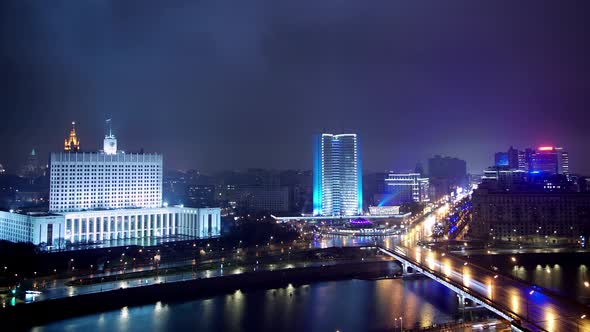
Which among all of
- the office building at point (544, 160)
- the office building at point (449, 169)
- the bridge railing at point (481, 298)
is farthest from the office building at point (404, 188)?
the bridge railing at point (481, 298)

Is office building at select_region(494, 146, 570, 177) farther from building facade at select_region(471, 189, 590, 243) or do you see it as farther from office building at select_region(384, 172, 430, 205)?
building facade at select_region(471, 189, 590, 243)

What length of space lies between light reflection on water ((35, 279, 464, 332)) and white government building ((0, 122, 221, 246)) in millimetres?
8405

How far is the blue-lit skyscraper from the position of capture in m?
39.2

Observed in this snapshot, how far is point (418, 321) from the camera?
12422 mm

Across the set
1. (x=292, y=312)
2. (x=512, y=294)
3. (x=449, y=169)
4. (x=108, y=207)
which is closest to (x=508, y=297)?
(x=512, y=294)

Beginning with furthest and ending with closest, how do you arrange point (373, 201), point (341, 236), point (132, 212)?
point (373, 201) → point (341, 236) → point (132, 212)

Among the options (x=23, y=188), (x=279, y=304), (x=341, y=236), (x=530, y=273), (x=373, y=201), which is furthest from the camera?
(x=373, y=201)

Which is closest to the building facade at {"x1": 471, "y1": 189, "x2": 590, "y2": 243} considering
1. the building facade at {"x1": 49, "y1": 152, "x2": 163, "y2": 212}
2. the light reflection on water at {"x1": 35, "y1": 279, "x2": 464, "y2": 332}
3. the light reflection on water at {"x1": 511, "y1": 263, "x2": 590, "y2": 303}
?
the light reflection on water at {"x1": 511, "y1": 263, "x2": 590, "y2": 303}

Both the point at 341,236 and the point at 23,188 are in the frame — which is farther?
the point at 23,188

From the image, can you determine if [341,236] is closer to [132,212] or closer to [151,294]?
[132,212]

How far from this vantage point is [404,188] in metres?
51.7

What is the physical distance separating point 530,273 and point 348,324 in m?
9.97

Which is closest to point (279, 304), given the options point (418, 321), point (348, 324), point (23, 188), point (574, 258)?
point (348, 324)

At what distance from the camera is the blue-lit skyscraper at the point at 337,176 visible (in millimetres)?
39250
